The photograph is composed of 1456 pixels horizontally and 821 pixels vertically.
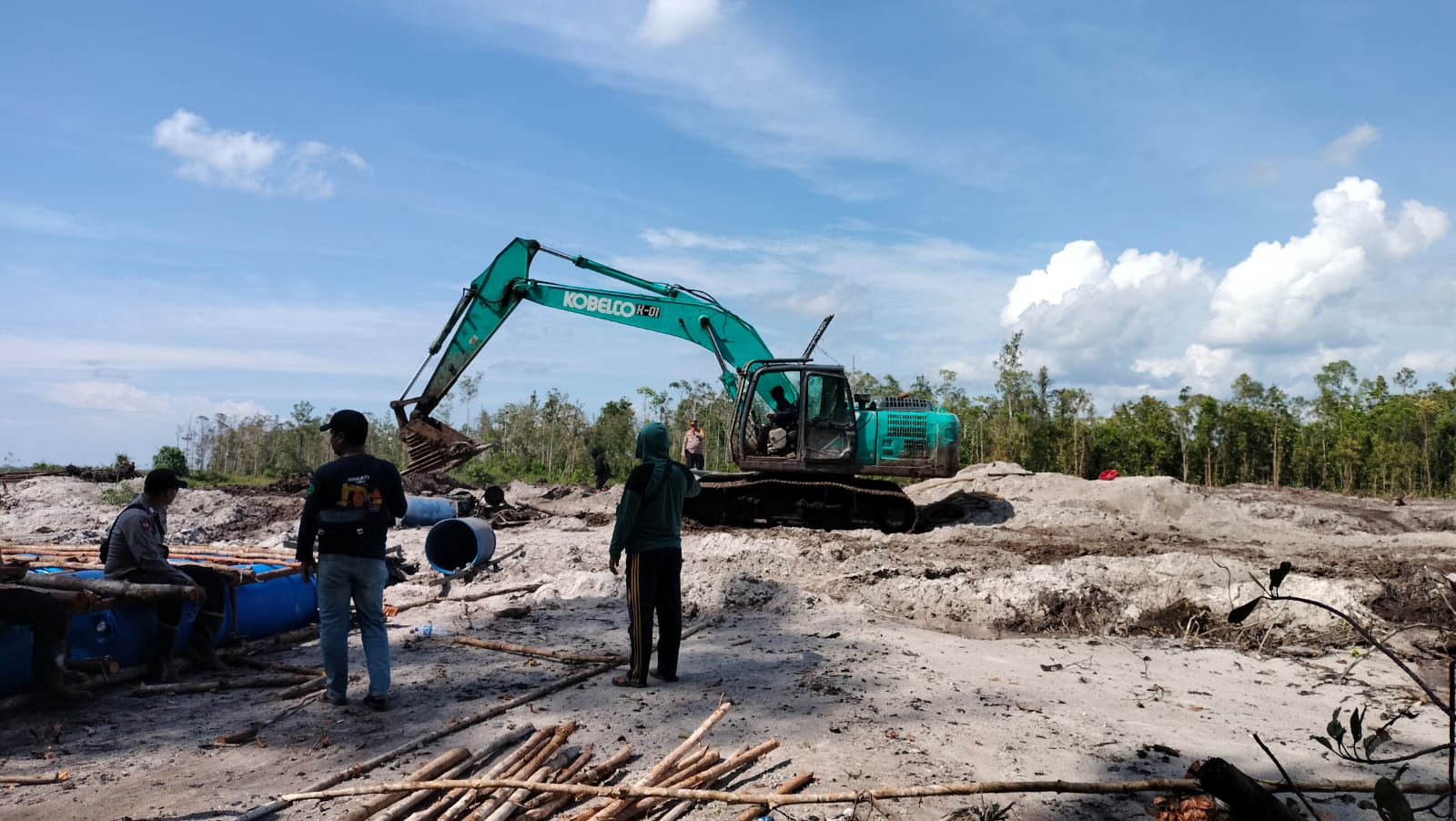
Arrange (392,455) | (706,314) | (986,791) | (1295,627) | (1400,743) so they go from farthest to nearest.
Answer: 1. (392,455)
2. (706,314)
3. (1295,627)
4. (1400,743)
5. (986,791)

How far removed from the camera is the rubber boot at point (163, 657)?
19.4ft

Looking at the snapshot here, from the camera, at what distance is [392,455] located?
37719 mm

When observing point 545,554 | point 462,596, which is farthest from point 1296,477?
point 462,596

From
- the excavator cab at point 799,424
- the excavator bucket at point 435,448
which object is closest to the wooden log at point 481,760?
the excavator cab at point 799,424

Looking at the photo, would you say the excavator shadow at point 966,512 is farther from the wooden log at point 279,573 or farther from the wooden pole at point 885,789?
the wooden pole at point 885,789

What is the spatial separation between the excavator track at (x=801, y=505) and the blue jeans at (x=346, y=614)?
861cm

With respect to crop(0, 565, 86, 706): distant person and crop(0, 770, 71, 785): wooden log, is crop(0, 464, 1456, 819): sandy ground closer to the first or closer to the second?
crop(0, 770, 71, 785): wooden log

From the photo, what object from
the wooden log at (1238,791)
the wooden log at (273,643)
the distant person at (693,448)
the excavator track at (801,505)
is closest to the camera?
the wooden log at (1238,791)

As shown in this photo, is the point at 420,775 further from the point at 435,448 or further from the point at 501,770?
the point at 435,448

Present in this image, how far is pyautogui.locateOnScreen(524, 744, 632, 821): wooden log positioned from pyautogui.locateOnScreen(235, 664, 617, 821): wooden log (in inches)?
15.5

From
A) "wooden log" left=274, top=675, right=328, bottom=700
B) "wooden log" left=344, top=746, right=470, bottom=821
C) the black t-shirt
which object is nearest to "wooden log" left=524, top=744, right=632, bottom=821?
"wooden log" left=344, top=746, right=470, bottom=821

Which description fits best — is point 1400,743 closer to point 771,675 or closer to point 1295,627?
point 1295,627

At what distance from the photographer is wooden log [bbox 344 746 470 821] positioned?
3758mm

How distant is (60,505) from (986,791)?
62.7 feet
